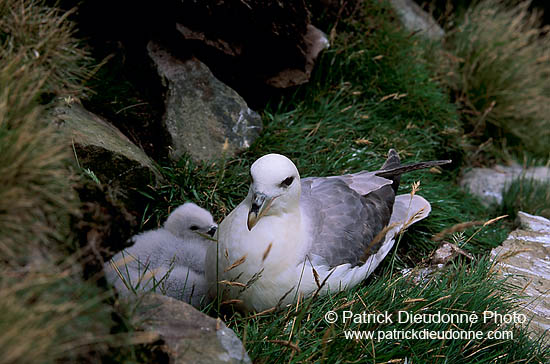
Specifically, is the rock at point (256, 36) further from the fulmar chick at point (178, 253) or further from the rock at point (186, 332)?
the rock at point (186, 332)

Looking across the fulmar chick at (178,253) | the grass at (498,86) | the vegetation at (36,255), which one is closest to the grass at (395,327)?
the fulmar chick at (178,253)

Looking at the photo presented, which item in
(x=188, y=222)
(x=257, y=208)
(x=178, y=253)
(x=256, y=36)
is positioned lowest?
(x=178, y=253)

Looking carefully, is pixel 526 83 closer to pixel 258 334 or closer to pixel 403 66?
pixel 403 66

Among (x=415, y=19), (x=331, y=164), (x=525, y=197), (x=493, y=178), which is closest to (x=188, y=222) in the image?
(x=331, y=164)

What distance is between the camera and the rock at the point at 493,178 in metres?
4.85

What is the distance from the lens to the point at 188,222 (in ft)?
10.5

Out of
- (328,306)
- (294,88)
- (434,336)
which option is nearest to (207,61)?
(294,88)

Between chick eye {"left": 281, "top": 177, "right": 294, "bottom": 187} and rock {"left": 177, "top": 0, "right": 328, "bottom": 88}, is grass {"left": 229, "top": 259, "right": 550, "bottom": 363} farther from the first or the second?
rock {"left": 177, "top": 0, "right": 328, "bottom": 88}

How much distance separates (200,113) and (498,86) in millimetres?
3235

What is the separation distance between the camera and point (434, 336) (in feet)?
7.88

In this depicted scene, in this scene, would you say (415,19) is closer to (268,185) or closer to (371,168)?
(371,168)

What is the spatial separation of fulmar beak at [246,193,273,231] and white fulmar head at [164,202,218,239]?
767 mm

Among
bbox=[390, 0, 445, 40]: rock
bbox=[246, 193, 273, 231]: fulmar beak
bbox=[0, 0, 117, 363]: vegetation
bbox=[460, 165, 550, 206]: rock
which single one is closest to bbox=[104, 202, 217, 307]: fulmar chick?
bbox=[246, 193, 273, 231]: fulmar beak

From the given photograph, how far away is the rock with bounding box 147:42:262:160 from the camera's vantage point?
12.4ft
